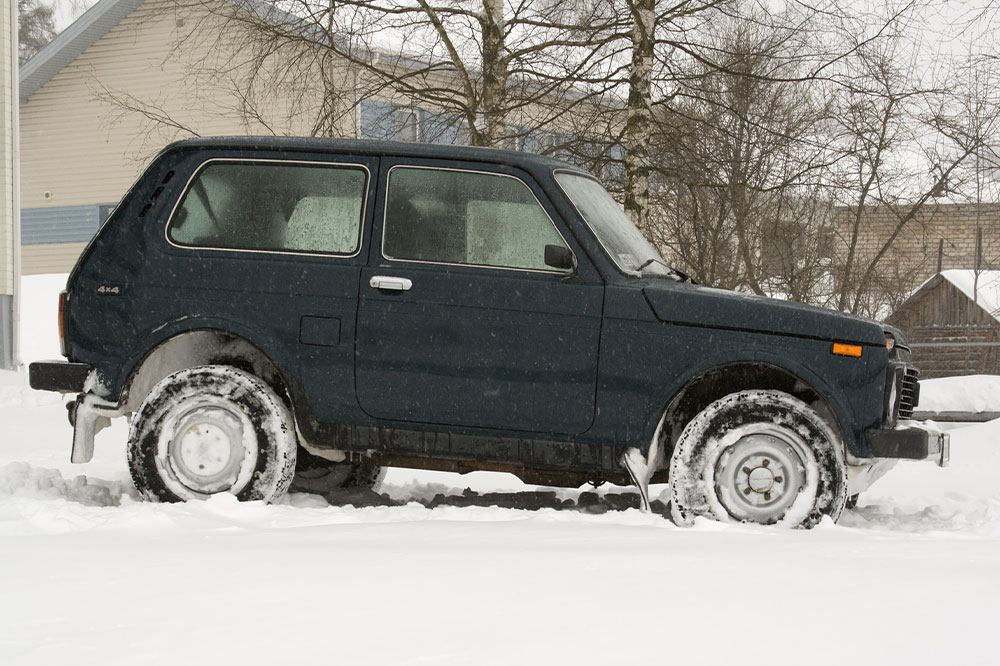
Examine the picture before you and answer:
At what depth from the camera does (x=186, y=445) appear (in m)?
5.62

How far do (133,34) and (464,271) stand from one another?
21564 millimetres

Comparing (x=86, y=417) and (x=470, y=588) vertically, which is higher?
(x=86, y=417)

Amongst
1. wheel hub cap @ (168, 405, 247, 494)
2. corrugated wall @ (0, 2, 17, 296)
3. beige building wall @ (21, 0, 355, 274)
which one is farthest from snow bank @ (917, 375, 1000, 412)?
beige building wall @ (21, 0, 355, 274)

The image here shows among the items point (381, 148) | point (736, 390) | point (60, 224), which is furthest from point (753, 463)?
point (60, 224)

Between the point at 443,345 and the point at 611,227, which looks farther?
the point at 611,227

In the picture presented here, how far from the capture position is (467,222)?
5.60 meters

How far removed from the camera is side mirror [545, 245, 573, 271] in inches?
209

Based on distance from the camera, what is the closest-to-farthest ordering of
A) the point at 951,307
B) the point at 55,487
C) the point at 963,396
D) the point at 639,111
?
the point at 55,487, the point at 639,111, the point at 963,396, the point at 951,307

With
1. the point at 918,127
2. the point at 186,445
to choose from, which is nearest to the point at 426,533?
the point at 186,445

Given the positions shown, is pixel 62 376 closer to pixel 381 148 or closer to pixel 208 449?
pixel 208 449

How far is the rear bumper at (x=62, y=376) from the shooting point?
576cm

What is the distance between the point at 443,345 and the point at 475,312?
0.77 feet

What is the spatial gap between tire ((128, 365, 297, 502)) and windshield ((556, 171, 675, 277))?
6.18 ft

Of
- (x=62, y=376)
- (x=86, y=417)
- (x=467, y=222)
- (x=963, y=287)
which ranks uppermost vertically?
(x=467, y=222)
